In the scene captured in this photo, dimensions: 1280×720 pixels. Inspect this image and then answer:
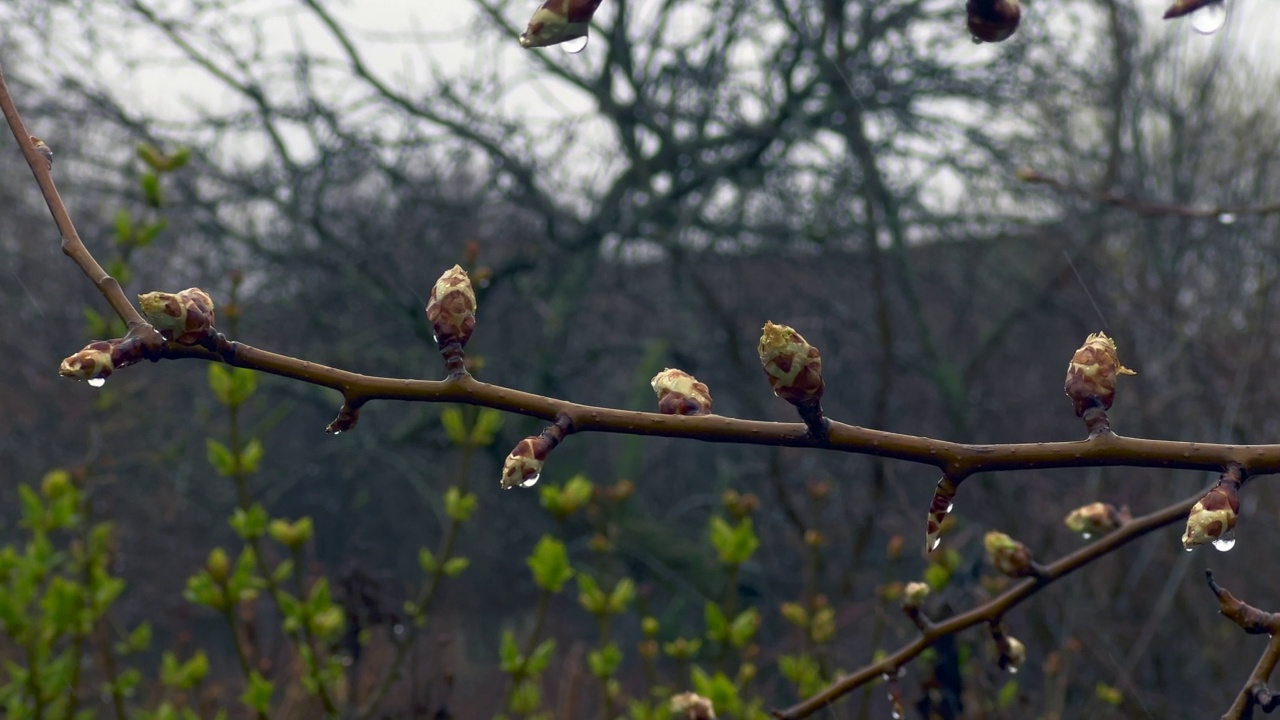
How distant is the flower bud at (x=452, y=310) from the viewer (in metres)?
1.02

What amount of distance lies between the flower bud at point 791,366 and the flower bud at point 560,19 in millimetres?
289

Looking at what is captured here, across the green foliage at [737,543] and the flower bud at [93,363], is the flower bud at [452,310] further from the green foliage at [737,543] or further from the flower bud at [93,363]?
the green foliage at [737,543]

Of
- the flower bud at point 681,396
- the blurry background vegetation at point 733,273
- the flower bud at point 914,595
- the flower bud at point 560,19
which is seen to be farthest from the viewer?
the blurry background vegetation at point 733,273

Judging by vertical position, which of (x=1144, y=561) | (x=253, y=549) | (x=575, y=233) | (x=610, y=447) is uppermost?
(x=575, y=233)

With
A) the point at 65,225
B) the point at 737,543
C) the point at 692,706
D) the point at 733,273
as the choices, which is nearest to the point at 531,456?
the point at 65,225

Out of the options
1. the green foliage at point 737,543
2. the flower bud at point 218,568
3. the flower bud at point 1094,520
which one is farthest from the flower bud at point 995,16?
the flower bud at point 218,568

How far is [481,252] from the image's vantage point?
727 cm

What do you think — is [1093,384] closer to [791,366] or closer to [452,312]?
[791,366]

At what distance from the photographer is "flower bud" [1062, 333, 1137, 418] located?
1.03 m

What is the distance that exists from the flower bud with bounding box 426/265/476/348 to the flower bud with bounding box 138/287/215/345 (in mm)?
205

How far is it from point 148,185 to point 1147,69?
6.45 meters

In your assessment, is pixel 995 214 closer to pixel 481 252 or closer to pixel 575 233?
pixel 575 233

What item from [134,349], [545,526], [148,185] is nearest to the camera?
[134,349]

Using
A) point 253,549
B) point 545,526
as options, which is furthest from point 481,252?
point 253,549
